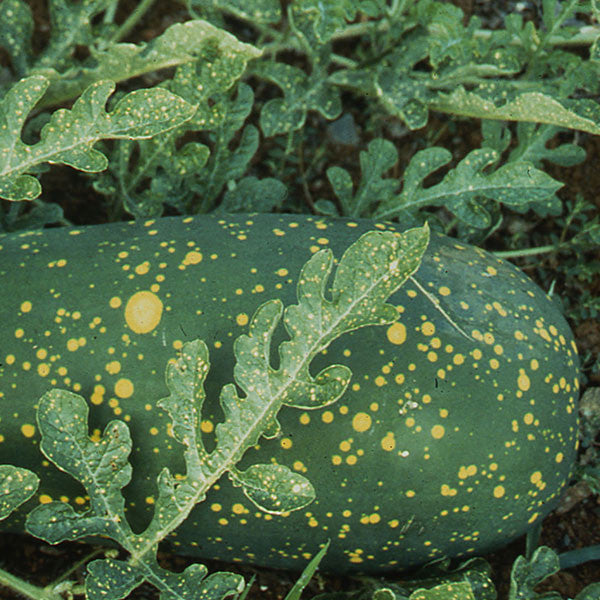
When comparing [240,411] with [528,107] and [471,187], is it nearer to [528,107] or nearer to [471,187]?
[471,187]

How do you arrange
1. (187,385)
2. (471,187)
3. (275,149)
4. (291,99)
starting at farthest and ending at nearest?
(275,149), (291,99), (471,187), (187,385)

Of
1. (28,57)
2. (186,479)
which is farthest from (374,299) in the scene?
(28,57)

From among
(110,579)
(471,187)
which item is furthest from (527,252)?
(110,579)

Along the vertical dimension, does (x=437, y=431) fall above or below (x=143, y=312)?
below

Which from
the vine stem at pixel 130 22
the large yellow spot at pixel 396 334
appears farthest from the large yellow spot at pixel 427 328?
the vine stem at pixel 130 22

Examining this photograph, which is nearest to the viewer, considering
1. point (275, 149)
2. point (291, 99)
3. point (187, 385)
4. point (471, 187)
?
point (187, 385)

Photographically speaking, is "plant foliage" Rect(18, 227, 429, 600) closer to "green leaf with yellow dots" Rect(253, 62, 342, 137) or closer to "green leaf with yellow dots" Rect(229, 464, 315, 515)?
"green leaf with yellow dots" Rect(229, 464, 315, 515)

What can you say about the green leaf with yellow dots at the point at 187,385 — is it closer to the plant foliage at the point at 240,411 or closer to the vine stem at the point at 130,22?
the plant foliage at the point at 240,411
